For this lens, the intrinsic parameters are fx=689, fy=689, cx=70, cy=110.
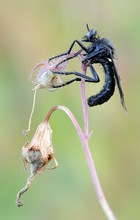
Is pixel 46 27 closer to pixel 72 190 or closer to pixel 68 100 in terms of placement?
pixel 68 100

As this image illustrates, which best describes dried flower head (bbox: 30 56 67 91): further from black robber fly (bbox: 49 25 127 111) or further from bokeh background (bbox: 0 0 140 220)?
bokeh background (bbox: 0 0 140 220)

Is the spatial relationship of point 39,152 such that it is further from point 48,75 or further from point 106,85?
point 106,85

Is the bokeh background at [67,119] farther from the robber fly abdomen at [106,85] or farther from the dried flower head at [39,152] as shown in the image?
the dried flower head at [39,152]

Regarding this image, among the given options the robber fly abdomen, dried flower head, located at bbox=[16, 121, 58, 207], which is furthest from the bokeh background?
dried flower head, located at bbox=[16, 121, 58, 207]

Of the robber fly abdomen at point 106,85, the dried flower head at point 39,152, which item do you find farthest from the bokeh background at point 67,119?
the dried flower head at point 39,152
